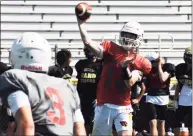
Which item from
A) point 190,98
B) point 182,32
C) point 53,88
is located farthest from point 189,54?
point 182,32

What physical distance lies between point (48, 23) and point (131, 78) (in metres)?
10.0

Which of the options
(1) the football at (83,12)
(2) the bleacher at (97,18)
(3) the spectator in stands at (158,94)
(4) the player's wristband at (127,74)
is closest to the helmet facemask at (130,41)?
(4) the player's wristband at (127,74)

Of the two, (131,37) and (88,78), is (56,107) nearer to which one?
(131,37)

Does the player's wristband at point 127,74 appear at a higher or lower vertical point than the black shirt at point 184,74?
higher

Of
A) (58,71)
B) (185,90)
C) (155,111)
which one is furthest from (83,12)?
(155,111)

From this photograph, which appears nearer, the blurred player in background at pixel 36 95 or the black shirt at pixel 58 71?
the blurred player in background at pixel 36 95

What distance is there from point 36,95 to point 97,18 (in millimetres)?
13280

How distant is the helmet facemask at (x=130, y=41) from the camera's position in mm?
7191

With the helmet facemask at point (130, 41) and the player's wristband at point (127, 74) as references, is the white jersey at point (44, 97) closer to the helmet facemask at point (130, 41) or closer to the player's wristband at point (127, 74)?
the player's wristband at point (127, 74)

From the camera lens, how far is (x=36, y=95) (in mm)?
3869

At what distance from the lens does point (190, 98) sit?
10.0 metres

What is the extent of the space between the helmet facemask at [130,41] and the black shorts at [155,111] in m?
3.19

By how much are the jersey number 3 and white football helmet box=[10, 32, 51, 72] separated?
16 cm

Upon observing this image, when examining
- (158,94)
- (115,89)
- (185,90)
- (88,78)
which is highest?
(115,89)
